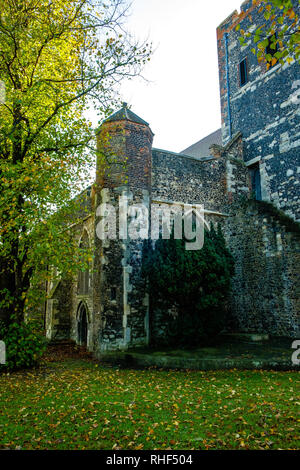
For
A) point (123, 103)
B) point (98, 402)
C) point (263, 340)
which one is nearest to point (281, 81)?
point (123, 103)

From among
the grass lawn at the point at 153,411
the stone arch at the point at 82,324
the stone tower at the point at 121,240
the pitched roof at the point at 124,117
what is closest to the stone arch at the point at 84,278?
the stone arch at the point at 82,324

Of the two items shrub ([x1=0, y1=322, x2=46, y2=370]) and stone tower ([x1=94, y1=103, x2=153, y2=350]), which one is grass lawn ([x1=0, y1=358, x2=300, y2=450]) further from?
stone tower ([x1=94, y1=103, x2=153, y2=350])

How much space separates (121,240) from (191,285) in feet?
9.89

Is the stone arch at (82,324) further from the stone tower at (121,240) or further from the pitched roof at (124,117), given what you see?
the pitched roof at (124,117)

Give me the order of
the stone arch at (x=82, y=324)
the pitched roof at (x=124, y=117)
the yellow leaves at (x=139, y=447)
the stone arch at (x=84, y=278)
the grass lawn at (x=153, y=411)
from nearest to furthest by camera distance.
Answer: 1. the yellow leaves at (x=139, y=447)
2. the grass lawn at (x=153, y=411)
3. the pitched roof at (x=124, y=117)
4. the stone arch at (x=84, y=278)
5. the stone arch at (x=82, y=324)

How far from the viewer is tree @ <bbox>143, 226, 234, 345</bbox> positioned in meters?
10.4

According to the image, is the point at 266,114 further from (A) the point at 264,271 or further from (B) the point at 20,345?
(B) the point at 20,345

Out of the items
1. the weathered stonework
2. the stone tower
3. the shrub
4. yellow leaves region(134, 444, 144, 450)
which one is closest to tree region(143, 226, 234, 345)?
the stone tower

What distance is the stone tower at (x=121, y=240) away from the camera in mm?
11023

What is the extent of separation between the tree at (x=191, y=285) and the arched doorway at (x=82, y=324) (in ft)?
15.7

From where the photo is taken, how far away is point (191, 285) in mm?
10438

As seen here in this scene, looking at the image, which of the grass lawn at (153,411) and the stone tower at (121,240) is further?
the stone tower at (121,240)

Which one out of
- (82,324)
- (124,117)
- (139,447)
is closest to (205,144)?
(124,117)
